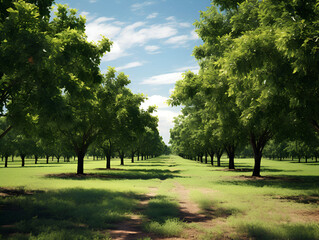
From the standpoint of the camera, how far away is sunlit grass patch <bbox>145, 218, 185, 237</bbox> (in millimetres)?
7164

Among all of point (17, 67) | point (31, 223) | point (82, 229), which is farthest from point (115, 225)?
point (17, 67)

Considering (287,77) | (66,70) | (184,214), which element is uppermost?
(66,70)

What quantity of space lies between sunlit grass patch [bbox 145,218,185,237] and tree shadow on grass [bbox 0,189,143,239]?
138 cm

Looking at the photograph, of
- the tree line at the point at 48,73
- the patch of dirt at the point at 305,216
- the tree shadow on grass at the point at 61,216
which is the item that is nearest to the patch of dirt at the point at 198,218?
the tree shadow on grass at the point at 61,216

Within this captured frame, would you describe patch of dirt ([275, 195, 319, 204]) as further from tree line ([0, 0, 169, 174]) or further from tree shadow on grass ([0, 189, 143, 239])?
tree line ([0, 0, 169, 174])

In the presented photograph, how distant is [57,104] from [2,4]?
554 cm

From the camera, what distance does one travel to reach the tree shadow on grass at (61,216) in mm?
6891

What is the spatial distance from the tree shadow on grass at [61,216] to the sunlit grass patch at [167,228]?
4.52 feet

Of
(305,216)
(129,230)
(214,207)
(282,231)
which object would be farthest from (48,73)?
(305,216)

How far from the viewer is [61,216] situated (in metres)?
9.00

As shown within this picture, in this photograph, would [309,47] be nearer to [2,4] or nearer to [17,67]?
[17,67]

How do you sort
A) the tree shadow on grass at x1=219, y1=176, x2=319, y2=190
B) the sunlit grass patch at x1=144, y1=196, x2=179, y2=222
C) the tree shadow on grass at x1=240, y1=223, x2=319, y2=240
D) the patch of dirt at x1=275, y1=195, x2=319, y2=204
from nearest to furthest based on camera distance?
the tree shadow on grass at x1=240, y1=223, x2=319, y2=240 < the sunlit grass patch at x1=144, y1=196, x2=179, y2=222 < the patch of dirt at x1=275, y1=195, x2=319, y2=204 < the tree shadow on grass at x1=219, y1=176, x2=319, y2=190

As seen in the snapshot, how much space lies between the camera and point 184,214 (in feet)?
32.1

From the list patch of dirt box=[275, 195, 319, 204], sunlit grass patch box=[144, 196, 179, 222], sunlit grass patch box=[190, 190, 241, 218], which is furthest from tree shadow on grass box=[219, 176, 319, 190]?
sunlit grass patch box=[144, 196, 179, 222]
